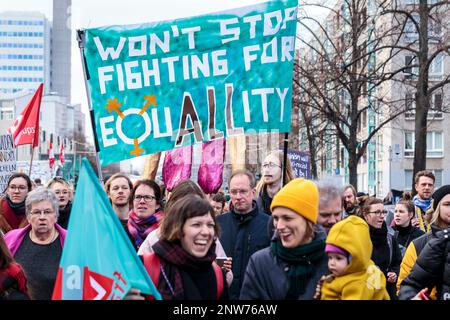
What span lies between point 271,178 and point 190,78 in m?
1.26

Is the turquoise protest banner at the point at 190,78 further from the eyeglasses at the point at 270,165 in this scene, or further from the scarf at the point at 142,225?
Result: the scarf at the point at 142,225

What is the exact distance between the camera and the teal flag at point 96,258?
12.0 ft

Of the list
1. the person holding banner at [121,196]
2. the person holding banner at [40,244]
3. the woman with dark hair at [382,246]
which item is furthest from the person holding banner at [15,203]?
the woman with dark hair at [382,246]

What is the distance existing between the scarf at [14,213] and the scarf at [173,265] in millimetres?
4252

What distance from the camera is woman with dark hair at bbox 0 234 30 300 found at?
14.1 feet

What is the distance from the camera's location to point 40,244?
5.60m

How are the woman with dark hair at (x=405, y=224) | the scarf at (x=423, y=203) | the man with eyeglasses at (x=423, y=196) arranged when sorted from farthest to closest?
the scarf at (x=423, y=203) < the man with eyeglasses at (x=423, y=196) < the woman with dark hair at (x=405, y=224)

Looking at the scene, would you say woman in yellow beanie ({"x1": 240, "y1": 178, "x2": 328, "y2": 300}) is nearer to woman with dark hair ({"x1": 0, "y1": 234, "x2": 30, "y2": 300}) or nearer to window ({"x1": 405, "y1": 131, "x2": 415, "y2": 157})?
woman with dark hair ({"x1": 0, "y1": 234, "x2": 30, "y2": 300})

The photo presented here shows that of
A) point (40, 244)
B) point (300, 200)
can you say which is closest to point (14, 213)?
point (40, 244)

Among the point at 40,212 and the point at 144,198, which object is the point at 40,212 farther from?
the point at 144,198

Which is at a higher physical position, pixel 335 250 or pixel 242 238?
pixel 335 250

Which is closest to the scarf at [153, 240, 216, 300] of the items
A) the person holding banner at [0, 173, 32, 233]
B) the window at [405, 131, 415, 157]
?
the person holding banner at [0, 173, 32, 233]

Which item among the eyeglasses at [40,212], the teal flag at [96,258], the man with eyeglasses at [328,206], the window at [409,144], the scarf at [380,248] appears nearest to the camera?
the teal flag at [96,258]
